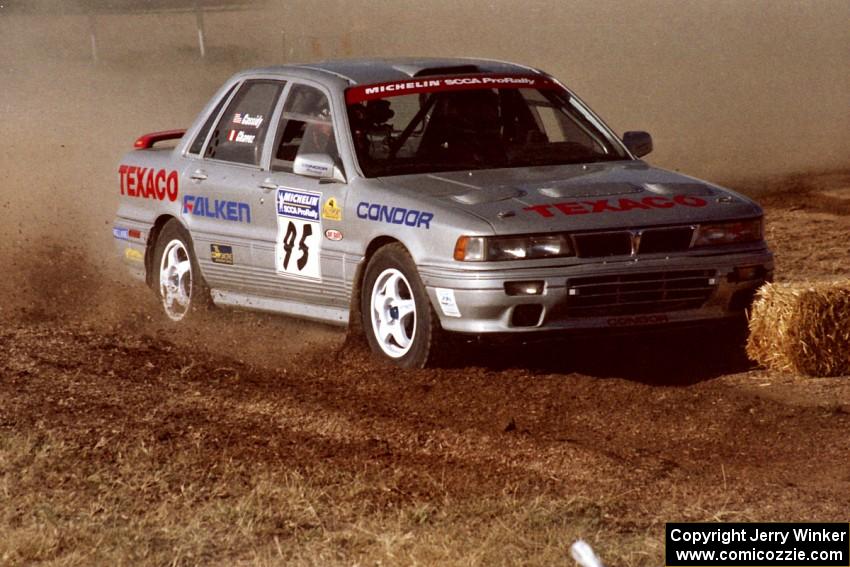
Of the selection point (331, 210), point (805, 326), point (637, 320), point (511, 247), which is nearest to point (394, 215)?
point (331, 210)

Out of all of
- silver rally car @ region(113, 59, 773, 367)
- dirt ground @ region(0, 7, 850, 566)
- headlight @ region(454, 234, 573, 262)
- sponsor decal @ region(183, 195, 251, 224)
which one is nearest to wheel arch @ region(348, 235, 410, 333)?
silver rally car @ region(113, 59, 773, 367)

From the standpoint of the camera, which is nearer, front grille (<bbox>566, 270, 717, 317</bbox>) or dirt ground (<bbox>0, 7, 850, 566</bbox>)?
dirt ground (<bbox>0, 7, 850, 566</bbox>)

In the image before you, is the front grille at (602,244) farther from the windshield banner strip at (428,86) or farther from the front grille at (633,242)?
the windshield banner strip at (428,86)

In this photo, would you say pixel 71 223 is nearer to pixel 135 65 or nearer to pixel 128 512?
pixel 128 512

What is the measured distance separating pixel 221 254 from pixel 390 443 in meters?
3.15

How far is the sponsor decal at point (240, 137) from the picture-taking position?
10.1m

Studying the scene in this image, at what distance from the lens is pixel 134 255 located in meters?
11.1

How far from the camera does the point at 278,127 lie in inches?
389

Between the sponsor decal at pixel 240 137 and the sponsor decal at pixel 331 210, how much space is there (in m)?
1.06

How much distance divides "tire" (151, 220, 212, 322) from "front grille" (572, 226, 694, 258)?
2.93 metres

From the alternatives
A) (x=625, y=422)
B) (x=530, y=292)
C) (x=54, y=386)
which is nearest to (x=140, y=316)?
(x=54, y=386)

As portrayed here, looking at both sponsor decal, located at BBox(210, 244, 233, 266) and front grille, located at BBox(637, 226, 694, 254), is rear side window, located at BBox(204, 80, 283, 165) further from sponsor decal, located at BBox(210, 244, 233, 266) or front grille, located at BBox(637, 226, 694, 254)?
front grille, located at BBox(637, 226, 694, 254)

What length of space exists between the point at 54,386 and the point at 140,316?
2.53 metres

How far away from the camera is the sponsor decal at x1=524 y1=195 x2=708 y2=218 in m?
8.35
